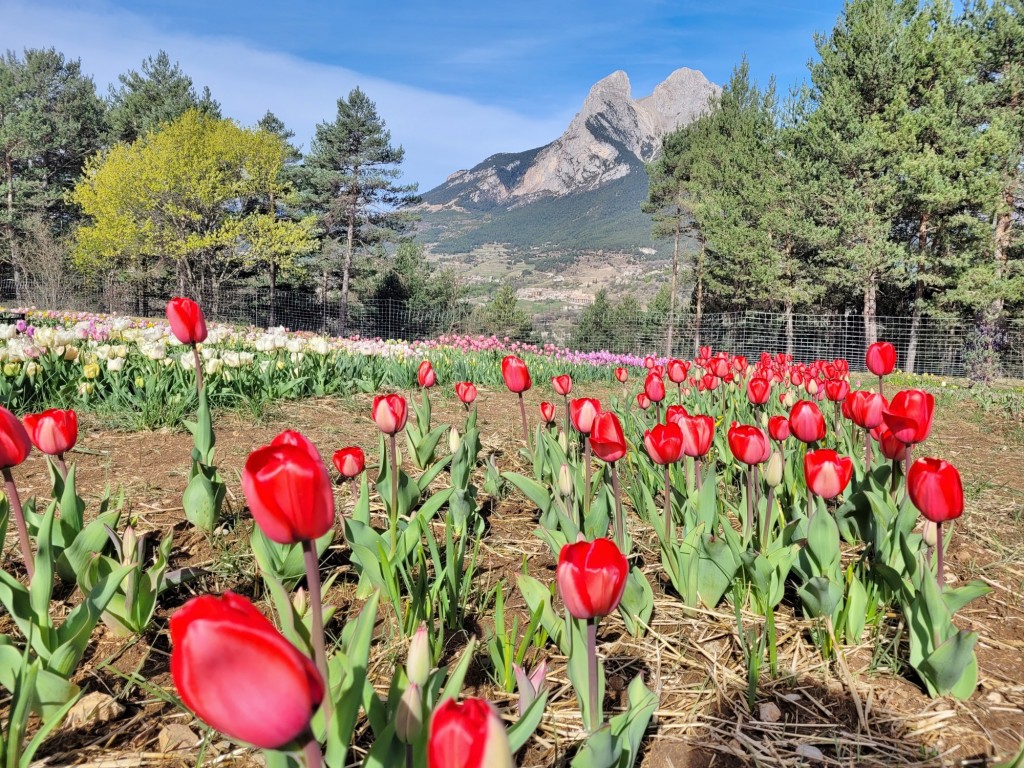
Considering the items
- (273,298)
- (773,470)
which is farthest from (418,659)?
(273,298)

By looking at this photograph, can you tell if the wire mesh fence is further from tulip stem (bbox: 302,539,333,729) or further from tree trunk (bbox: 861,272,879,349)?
tulip stem (bbox: 302,539,333,729)

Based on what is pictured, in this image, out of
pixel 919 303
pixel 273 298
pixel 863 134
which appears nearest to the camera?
pixel 863 134

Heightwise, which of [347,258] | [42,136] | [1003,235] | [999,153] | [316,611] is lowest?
[316,611]

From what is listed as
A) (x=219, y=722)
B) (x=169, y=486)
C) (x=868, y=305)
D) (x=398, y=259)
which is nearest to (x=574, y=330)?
(x=868, y=305)

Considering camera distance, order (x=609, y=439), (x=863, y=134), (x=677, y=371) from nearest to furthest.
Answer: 1. (x=609, y=439)
2. (x=677, y=371)
3. (x=863, y=134)

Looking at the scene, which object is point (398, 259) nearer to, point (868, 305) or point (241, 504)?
point (868, 305)

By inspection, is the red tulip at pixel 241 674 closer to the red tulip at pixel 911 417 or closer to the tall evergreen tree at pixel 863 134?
the red tulip at pixel 911 417

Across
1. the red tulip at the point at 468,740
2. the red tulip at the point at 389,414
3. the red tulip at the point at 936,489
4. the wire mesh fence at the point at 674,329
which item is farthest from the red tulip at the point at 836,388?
the wire mesh fence at the point at 674,329

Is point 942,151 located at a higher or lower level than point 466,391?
higher

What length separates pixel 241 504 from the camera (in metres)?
2.35

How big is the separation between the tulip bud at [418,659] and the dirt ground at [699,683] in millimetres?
390

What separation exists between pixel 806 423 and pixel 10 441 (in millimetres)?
2191

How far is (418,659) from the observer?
0.89 metres

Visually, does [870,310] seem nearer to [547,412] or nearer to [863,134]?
A: [863,134]
